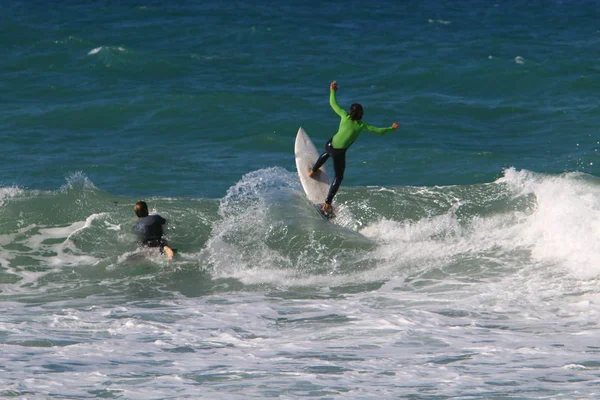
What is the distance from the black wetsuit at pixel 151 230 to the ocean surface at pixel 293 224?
318 millimetres

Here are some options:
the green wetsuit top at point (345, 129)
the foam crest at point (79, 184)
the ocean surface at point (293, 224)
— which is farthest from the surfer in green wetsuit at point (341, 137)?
the foam crest at point (79, 184)

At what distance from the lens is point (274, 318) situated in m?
10.6

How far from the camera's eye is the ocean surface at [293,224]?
884cm

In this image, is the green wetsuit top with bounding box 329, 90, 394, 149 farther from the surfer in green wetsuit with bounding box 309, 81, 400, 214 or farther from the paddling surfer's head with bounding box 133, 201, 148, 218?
the paddling surfer's head with bounding box 133, 201, 148, 218

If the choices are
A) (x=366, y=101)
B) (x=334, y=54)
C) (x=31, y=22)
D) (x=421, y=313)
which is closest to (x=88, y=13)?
(x=31, y=22)

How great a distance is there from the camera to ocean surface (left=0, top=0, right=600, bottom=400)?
8.84 meters

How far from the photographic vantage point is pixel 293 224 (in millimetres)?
13656

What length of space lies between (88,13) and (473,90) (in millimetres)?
17932

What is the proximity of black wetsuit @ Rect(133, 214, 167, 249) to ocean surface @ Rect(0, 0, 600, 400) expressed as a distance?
0.32 meters

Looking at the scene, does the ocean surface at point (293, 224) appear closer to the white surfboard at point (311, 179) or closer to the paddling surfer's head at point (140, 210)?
the white surfboard at point (311, 179)

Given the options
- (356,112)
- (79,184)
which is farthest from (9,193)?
(356,112)

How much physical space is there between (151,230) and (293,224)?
228 cm

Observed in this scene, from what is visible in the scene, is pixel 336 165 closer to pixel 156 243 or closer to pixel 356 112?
pixel 356 112

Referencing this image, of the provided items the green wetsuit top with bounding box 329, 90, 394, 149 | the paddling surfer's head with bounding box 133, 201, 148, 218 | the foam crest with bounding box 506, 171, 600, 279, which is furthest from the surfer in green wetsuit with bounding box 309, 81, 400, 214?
the paddling surfer's head with bounding box 133, 201, 148, 218
